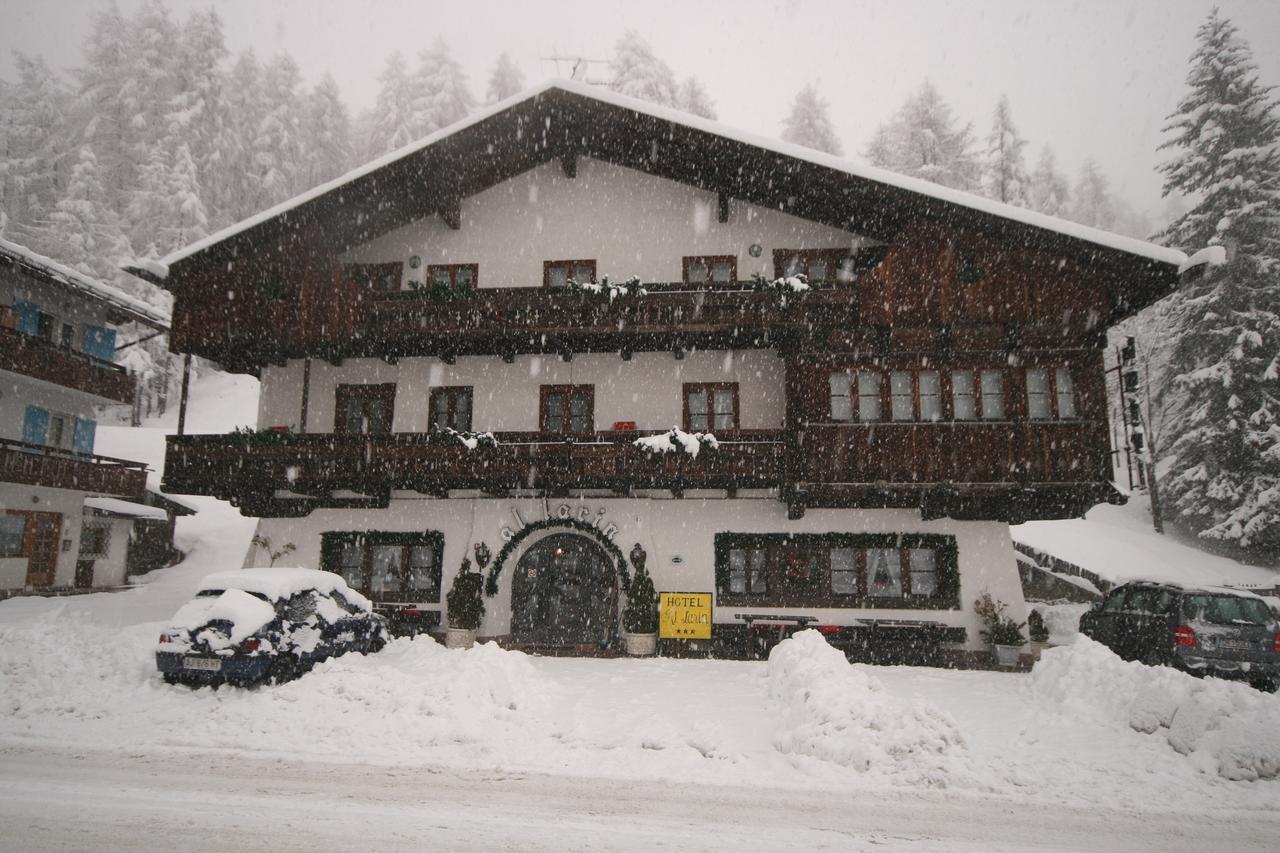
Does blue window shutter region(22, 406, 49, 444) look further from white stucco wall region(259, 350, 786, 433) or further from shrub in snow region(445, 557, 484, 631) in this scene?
shrub in snow region(445, 557, 484, 631)

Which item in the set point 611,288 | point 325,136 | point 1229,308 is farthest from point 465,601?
point 325,136

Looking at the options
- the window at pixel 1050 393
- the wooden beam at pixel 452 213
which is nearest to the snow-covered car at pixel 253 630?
the wooden beam at pixel 452 213

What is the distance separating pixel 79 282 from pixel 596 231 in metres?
18.1

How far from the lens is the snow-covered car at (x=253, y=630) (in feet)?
31.8

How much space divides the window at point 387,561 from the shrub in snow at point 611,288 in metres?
6.70

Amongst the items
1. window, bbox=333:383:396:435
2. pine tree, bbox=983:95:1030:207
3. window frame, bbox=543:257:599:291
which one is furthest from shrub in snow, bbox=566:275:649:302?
pine tree, bbox=983:95:1030:207

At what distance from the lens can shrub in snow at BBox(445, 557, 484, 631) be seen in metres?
15.8

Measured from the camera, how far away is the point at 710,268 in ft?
58.6

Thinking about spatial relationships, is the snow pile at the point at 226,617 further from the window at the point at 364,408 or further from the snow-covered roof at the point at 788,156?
the snow-covered roof at the point at 788,156

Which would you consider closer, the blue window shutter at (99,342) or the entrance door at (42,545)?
the entrance door at (42,545)

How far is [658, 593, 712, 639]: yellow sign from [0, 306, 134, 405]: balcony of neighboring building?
22119 millimetres

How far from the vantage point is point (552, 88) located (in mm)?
16531

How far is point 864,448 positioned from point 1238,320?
2106cm

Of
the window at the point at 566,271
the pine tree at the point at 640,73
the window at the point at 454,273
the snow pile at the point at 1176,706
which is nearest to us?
the snow pile at the point at 1176,706
